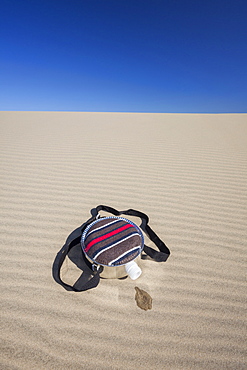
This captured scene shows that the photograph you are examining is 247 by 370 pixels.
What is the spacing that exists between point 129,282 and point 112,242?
356 millimetres

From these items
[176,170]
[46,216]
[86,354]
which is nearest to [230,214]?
[176,170]

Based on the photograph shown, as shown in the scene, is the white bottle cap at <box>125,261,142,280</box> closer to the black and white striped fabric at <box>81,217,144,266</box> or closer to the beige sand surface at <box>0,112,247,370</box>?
the black and white striped fabric at <box>81,217,144,266</box>

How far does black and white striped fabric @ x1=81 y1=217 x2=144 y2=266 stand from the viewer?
1270 millimetres

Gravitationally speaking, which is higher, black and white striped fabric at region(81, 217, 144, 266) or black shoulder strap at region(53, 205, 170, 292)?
black and white striped fabric at region(81, 217, 144, 266)

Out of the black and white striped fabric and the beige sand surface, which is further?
the black and white striped fabric

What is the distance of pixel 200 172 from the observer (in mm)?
3271

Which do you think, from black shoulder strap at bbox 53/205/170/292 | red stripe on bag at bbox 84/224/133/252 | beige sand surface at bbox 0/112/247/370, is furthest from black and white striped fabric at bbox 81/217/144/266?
beige sand surface at bbox 0/112/247/370

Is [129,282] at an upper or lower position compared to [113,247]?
lower

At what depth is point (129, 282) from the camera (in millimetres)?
A: 1394

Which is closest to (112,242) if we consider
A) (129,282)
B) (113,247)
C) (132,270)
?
(113,247)

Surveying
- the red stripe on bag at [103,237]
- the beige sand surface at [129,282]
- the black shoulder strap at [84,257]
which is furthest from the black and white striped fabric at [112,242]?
the beige sand surface at [129,282]

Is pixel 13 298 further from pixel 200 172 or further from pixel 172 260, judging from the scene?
pixel 200 172

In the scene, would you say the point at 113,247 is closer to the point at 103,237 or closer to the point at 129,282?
the point at 103,237

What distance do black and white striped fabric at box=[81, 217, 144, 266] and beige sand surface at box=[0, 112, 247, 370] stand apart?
26 cm
